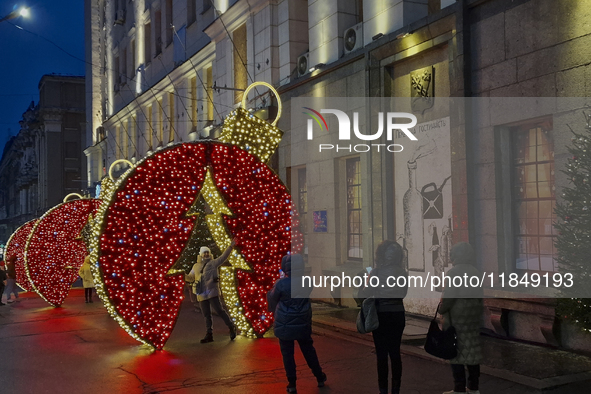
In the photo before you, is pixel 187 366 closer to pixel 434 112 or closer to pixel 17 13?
pixel 434 112

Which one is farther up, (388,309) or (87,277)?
(388,309)

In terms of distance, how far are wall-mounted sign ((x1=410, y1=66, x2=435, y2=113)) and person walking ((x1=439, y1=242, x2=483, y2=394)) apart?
698cm

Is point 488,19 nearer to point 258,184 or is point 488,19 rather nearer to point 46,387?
point 258,184

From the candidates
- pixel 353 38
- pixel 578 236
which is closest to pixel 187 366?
pixel 578 236

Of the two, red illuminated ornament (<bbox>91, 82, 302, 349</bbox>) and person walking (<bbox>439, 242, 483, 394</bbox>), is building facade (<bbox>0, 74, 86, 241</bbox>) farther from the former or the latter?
person walking (<bbox>439, 242, 483, 394</bbox>)

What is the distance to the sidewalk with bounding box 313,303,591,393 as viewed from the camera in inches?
308

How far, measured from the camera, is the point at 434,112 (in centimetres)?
1338

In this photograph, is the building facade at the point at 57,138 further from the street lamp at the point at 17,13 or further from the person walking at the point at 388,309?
the person walking at the point at 388,309

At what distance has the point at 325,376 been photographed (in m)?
8.05

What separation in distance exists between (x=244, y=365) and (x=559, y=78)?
6.49m

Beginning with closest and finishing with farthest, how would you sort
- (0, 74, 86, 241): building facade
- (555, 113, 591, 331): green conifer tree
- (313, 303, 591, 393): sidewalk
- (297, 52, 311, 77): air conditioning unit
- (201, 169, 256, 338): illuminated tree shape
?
1. (313, 303, 591, 393): sidewalk
2. (555, 113, 591, 331): green conifer tree
3. (201, 169, 256, 338): illuminated tree shape
4. (297, 52, 311, 77): air conditioning unit
5. (0, 74, 86, 241): building facade

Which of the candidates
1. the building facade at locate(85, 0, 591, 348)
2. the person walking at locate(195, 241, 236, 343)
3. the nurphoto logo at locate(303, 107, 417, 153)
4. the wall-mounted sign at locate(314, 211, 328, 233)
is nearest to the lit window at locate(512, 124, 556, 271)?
the building facade at locate(85, 0, 591, 348)

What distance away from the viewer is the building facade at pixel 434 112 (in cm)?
1053

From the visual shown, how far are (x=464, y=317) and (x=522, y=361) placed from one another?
2.58 metres
